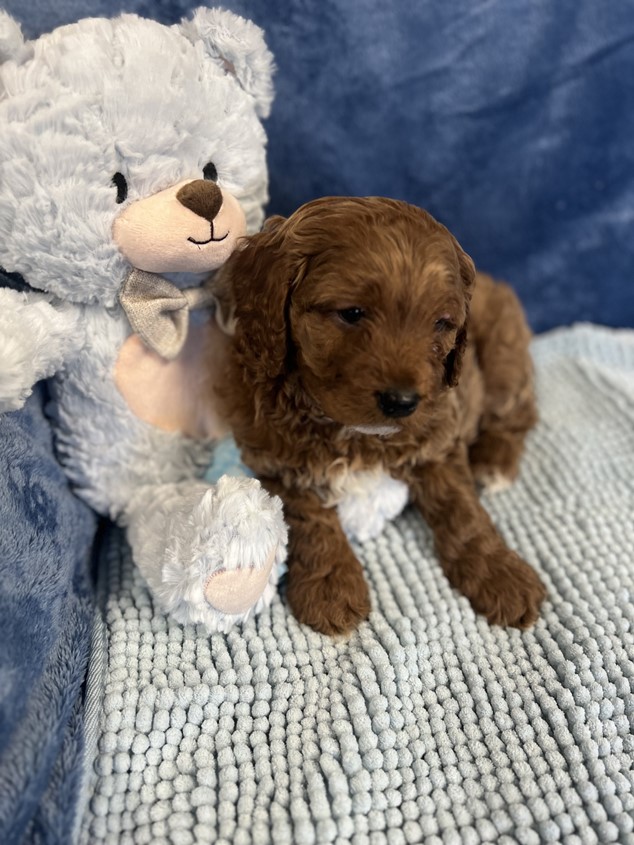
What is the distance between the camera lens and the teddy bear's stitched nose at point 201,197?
1.15 m

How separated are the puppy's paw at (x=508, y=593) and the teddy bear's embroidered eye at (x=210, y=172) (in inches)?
33.9

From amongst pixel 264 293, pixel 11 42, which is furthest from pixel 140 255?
pixel 11 42

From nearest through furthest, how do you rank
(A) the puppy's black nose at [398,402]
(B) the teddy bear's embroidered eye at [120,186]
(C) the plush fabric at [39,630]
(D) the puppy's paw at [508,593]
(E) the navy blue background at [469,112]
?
1. (C) the plush fabric at [39,630]
2. (A) the puppy's black nose at [398,402]
3. (B) the teddy bear's embroidered eye at [120,186]
4. (D) the puppy's paw at [508,593]
5. (E) the navy blue background at [469,112]

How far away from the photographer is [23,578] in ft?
3.60

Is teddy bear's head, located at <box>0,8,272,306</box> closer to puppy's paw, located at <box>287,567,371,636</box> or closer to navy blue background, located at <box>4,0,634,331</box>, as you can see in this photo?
navy blue background, located at <box>4,0,634,331</box>

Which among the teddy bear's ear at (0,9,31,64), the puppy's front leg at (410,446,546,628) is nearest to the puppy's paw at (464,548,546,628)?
the puppy's front leg at (410,446,546,628)

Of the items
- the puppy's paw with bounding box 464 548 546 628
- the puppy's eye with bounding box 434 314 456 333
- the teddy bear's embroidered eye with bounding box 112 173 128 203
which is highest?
the teddy bear's embroidered eye with bounding box 112 173 128 203

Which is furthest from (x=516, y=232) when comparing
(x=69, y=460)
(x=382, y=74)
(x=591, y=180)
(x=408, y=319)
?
(x=69, y=460)

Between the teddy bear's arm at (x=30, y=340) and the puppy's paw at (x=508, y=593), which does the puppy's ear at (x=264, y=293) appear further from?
the puppy's paw at (x=508, y=593)

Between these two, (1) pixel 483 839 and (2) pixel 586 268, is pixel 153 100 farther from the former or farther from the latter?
(2) pixel 586 268

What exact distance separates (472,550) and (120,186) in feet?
2.97

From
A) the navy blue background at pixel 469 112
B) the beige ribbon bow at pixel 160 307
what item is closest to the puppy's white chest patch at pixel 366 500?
the beige ribbon bow at pixel 160 307

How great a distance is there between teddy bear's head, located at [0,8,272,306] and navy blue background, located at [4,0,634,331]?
0.34 meters

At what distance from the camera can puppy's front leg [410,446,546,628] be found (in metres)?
1.27
